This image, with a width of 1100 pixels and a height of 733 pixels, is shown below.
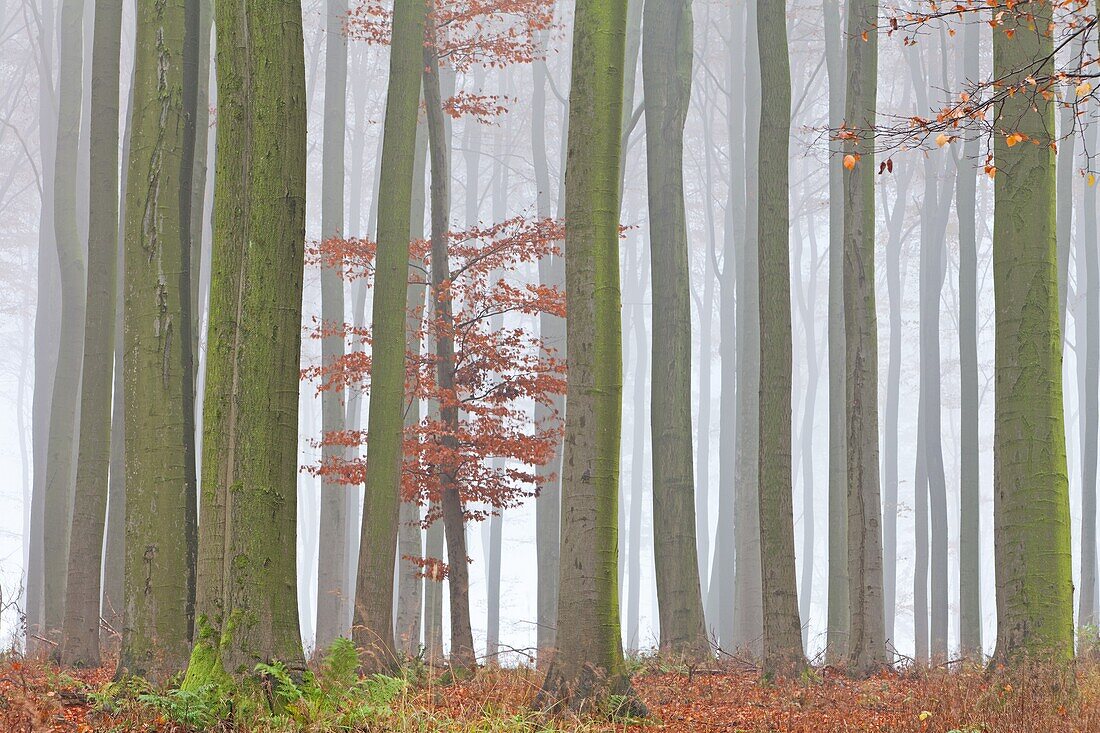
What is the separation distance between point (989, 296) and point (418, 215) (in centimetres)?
3817

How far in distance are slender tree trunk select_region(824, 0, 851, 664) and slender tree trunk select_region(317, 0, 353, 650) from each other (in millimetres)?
7307

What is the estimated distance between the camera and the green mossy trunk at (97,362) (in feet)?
33.6

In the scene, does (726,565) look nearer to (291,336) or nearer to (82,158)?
(82,158)

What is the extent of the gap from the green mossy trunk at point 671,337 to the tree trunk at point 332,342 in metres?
4.46

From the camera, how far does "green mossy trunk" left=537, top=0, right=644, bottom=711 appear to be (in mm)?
7660

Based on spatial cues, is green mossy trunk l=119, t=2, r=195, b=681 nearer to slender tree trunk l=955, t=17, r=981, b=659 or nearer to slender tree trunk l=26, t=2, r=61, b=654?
slender tree trunk l=26, t=2, r=61, b=654

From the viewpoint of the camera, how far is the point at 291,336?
6.38 metres

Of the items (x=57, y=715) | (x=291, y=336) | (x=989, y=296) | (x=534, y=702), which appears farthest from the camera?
(x=989, y=296)

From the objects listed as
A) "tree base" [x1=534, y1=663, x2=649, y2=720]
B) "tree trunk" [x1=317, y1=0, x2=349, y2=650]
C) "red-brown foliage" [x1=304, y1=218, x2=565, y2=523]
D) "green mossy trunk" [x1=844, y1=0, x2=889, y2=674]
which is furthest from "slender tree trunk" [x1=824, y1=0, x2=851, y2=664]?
"tree trunk" [x1=317, y1=0, x2=349, y2=650]

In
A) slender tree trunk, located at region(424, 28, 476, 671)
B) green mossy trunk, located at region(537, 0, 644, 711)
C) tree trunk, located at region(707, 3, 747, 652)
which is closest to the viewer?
green mossy trunk, located at region(537, 0, 644, 711)

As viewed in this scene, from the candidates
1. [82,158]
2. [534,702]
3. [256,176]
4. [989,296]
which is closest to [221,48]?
[256,176]

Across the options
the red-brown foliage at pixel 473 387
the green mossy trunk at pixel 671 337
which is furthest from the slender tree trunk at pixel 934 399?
the red-brown foliage at pixel 473 387

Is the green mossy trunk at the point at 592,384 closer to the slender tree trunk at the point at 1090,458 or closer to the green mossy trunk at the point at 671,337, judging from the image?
the green mossy trunk at the point at 671,337

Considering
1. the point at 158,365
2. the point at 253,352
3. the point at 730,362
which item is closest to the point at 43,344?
the point at 158,365
